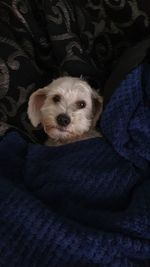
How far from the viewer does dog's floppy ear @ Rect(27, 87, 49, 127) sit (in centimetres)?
151

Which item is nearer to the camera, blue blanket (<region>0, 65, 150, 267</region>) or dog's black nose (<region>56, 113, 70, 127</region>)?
blue blanket (<region>0, 65, 150, 267</region>)

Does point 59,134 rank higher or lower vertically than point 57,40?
lower

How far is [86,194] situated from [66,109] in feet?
1.42

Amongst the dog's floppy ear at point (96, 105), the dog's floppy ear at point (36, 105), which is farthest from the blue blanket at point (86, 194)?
the dog's floppy ear at point (96, 105)

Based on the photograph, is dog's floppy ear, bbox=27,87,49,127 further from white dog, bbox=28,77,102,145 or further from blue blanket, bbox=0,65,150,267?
blue blanket, bbox=0,65,150,267

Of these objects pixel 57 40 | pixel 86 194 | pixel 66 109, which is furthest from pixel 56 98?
pixel 86 194

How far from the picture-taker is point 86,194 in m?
1.23

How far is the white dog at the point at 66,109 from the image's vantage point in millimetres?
1530

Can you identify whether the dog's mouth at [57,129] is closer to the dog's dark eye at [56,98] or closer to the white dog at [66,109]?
the white dog at [66,109]

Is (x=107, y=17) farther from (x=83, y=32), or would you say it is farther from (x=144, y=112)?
(x=144, y=112)

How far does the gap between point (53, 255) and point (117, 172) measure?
0.31m

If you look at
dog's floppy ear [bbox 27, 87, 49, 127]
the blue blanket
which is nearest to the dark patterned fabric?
dog's floppy ear [bbox 27, 87, 49, 127]

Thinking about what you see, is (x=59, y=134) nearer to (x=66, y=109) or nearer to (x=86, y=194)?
(x=66, y=109)

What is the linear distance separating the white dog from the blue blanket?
143mm
